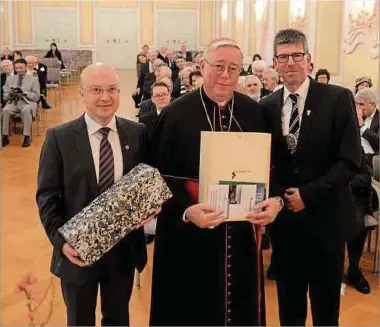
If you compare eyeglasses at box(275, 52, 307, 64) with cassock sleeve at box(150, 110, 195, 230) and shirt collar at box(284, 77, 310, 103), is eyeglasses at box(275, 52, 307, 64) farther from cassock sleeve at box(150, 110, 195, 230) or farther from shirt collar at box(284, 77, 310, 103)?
cassock sleeve at box(150, 110, 195, 230)

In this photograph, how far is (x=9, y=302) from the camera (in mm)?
3750

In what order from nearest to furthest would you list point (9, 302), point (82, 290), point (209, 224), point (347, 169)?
point (209, 224) < point (82, 290) < point (347, 169) < point (9, 302)

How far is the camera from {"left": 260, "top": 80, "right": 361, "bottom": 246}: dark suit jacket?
2.59 metres

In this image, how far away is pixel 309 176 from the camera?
8.63 ft

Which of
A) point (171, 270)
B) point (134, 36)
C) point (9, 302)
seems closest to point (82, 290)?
point (171, 270)

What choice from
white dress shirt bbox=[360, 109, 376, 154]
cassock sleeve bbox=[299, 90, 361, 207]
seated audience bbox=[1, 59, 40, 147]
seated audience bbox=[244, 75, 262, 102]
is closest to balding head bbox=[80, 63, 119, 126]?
cassock sleeve bbox=[299, 90, 361, 207]

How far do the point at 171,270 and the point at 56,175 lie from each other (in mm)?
697

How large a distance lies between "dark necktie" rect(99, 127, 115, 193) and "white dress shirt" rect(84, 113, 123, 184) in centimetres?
1

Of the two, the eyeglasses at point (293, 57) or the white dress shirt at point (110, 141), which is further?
the eyeglasses at point (293, 57)

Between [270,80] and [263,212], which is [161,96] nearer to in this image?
[270,80]

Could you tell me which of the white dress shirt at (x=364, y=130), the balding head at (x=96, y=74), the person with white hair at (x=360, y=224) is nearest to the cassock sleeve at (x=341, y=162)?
the balding head at (x=96, y=74)

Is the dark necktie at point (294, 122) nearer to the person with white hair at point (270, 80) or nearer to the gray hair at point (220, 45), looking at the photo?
the gray hair at point (220, 45)

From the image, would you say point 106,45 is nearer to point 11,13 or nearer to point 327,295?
point 11,13

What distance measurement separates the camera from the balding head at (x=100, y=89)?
2.27 metres
